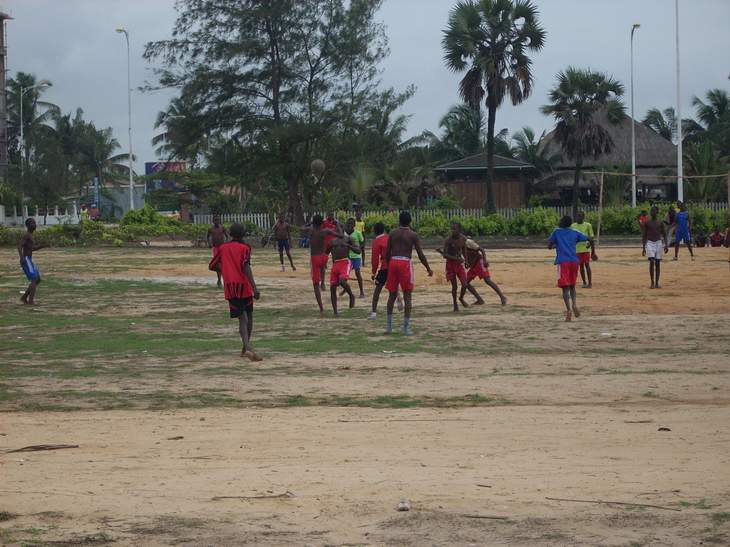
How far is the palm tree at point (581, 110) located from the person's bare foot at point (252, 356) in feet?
142

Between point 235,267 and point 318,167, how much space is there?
3969 centimetres

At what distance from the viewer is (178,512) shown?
7.05 m

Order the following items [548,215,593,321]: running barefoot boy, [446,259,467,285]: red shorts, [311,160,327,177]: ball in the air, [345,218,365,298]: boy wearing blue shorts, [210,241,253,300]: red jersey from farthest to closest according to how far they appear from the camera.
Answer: [311,160,327,177]: ball in the air → [345,218,365,298]: boy wearing blue shorts → [446,259,467,285]: red shorts → [548,215,593,321]: running barefoot boy → [210,241,253,300]: red jersey

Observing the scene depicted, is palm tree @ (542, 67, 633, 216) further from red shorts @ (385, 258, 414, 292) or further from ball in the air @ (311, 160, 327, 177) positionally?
red shorts @ (385, 258, 414, 292)

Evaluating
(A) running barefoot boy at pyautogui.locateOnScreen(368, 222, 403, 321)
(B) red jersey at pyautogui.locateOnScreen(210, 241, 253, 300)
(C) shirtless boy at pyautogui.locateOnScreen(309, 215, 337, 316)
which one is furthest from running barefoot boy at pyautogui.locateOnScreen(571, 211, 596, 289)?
(B) red jersey at pyautogui.locateOnScreen(210, 241, 253, 300)

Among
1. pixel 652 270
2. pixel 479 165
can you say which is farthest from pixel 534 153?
pixel 652 270

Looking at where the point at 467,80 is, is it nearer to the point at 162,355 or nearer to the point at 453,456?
the point at 162,355

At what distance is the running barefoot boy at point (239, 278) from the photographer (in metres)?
14.3

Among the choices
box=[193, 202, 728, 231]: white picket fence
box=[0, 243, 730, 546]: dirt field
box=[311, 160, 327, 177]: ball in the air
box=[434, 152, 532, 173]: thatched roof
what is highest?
box=[434, 152, 532, 173]: thatched roof

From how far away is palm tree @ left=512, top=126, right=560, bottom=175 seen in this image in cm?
6525

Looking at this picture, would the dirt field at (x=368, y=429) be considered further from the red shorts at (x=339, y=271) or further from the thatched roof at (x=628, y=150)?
the thatched roof at (x=628, y=150)

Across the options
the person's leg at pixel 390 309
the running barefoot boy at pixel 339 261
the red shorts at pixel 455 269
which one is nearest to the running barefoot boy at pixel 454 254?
Answer: the red shorts at pixel 455 269

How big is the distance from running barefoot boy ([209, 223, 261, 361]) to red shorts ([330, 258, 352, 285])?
217 inches

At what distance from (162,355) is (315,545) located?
29.6 ft
